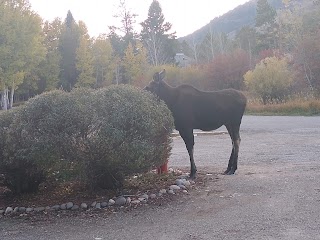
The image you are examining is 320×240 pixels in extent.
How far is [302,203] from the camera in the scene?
23.4 feet

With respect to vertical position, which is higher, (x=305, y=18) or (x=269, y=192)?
(x=305, y=18)

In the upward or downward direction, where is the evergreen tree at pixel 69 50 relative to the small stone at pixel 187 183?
upward

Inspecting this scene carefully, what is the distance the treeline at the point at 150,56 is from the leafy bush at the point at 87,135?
39.5 feet

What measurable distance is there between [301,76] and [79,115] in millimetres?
37119

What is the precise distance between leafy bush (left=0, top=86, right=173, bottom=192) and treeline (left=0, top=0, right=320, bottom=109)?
39.5 feet

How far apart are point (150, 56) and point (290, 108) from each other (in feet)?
125

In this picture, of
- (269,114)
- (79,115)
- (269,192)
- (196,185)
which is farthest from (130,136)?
(269,114)

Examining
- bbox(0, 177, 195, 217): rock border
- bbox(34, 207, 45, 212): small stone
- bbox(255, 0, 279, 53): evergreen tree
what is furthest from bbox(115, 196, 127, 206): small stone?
bbox(255, 0, 279, 53): evergreen tree

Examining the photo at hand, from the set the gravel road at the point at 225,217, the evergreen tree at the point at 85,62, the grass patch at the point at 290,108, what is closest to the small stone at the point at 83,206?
the gravel road at the point at 225,217

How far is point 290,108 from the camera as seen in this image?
3319cm

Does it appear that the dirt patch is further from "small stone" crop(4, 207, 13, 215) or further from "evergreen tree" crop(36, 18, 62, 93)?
"evergreen tree" crop(36, 18, 62, 93)

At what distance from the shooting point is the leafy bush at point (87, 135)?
24.6 feet

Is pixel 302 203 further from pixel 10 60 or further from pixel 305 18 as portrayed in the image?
pixel 305 18

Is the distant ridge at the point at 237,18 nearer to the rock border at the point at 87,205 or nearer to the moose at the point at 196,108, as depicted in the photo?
the moose at the point at 196,108
